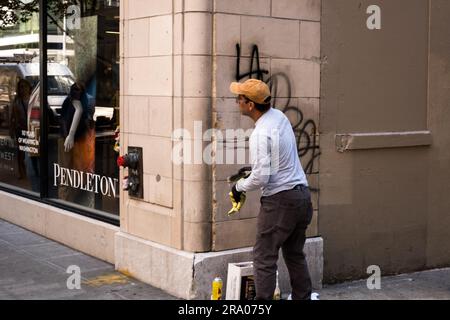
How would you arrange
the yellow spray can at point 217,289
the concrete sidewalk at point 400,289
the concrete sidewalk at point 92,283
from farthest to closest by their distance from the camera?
the concrete sidewalk at point 400,289
the concrete sidewalk at point 92,283
the yellow spray can at point 217,289

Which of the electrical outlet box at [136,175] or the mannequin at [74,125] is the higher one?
the mannequin at [74,125]

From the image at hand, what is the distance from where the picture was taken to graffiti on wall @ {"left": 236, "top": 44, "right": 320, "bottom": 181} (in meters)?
6.25

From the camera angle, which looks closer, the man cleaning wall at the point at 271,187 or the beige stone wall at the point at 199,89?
the man cleaning wall at the point at 271,187

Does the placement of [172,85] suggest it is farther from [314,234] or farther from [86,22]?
[86,22]

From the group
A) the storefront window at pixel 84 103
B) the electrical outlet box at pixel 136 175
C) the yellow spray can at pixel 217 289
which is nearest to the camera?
the yellow spray can at pixel 217 289

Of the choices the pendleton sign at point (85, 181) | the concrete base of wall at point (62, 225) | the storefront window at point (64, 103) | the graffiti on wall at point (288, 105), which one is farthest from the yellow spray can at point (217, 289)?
the pendleton sign at point (85, 181)

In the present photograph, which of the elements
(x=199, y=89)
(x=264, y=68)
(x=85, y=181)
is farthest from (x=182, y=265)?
(x=85, y=181)

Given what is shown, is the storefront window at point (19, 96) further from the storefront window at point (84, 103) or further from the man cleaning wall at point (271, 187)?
the man cleaning wall at point (271, 187)

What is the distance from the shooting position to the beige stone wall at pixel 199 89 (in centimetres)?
604

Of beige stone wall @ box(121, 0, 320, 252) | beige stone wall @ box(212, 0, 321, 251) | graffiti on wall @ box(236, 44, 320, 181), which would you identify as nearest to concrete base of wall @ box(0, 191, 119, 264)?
beige stone wall @ box(121, 0, 320, 252)

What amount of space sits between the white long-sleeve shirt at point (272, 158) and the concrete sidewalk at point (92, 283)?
57.4 inches

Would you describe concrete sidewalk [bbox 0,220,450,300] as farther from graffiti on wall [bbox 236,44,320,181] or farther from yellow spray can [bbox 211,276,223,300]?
graffiti on wall [bbox 236,44,320,181]

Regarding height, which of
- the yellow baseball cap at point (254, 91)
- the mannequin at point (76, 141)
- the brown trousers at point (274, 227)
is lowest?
the brown trousers at point (274, 227)

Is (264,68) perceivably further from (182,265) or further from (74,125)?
(74,125)
